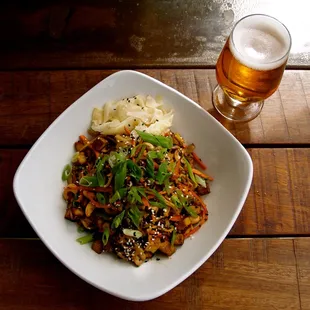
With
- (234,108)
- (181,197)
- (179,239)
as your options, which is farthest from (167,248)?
(234,108)

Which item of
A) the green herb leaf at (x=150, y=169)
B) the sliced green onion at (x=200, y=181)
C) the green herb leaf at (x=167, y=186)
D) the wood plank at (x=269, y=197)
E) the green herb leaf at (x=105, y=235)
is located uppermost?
the green herb leaf at (x=150, y=169)

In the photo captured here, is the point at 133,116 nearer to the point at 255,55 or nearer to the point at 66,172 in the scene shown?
the point at 66,172

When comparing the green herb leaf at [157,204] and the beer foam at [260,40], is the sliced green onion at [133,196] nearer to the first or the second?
the green herb leaf at [157,204]

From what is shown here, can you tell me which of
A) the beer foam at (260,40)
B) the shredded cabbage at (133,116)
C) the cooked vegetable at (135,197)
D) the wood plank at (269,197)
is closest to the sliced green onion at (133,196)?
the cooked vegetable at (135,197)

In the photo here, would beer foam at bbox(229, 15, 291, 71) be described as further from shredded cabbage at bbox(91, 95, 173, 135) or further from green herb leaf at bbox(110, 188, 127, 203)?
green herb leaf at bbox(110, 188, 127, 203)

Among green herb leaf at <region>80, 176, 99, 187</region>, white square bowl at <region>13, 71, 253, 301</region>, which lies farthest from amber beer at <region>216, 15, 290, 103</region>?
green herb leaf at <region>80, 176, 99, 187</region>

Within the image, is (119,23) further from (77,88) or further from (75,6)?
(77,88)

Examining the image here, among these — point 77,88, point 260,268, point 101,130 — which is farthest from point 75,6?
point 260,268
